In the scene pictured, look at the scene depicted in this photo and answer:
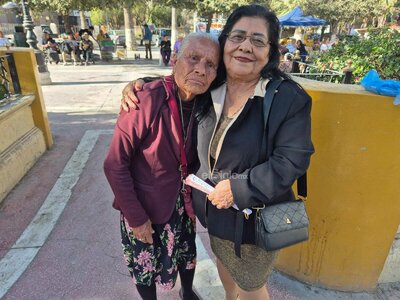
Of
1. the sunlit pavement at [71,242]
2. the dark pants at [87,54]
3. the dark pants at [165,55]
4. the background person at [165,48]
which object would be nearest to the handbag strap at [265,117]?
the sunlit pavement at [71,242]

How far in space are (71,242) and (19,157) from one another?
171 cm

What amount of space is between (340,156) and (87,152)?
13.3ft

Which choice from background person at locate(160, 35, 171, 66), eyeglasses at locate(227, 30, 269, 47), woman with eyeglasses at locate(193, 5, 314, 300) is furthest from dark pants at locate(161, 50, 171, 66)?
eyeglasses at locate(227, 30, 269, 47)

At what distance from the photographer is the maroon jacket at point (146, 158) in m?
1.58

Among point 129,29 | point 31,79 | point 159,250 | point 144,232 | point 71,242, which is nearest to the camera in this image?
point 144,232

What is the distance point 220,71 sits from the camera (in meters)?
1.66

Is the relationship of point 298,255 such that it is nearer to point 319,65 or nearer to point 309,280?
point 309,280

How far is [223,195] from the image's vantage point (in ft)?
4.92

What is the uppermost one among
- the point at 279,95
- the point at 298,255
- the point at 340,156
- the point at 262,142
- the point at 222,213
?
the point at 279,95

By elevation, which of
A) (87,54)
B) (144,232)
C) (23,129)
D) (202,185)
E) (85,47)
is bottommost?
(87,54)

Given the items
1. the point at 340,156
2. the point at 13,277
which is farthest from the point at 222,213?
the point at 13,277

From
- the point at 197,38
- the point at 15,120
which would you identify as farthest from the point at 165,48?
the point at 197,38

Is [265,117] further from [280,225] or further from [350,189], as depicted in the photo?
[350,189]

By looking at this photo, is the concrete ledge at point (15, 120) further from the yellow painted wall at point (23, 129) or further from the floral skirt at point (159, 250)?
the floral skirt at point (159, 250)
